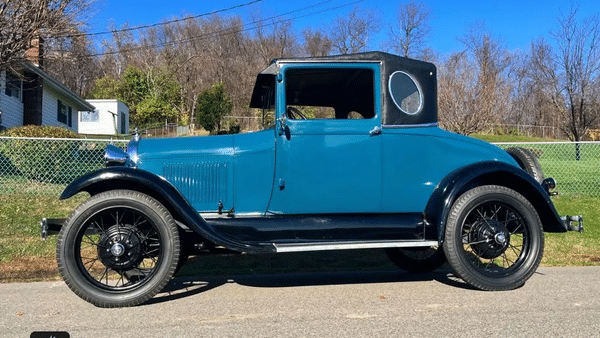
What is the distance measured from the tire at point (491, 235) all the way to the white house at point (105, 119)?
37.0m

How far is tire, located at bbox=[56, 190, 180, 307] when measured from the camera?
3.97 m

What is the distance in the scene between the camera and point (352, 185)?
4.59 meters

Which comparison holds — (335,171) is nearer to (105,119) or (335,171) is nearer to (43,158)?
(43,158)

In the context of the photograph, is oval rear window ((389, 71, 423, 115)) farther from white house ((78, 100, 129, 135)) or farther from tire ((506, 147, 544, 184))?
white house ((78, 100, 129, 135))

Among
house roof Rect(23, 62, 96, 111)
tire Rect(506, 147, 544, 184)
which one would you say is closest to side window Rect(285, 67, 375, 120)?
tire Rect(506, 147, 544, 184)

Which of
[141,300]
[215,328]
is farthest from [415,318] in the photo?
[141,300]

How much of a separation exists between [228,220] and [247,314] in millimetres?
898

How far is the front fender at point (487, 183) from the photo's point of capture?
14.5 ft

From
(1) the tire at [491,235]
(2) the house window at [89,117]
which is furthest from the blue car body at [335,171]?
(2) the house window at [89,117]

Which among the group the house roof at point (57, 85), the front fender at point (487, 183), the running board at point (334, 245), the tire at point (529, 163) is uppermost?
the house roof at point (57, 85)

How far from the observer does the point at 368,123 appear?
4613mm

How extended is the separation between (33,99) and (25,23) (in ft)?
39.4

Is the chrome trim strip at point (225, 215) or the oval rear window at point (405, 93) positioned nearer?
the chrome trim strip at point (225, 215)

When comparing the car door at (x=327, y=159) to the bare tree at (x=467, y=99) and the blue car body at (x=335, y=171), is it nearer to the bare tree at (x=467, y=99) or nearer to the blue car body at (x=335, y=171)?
the blue car body at (x=335, y=171)
